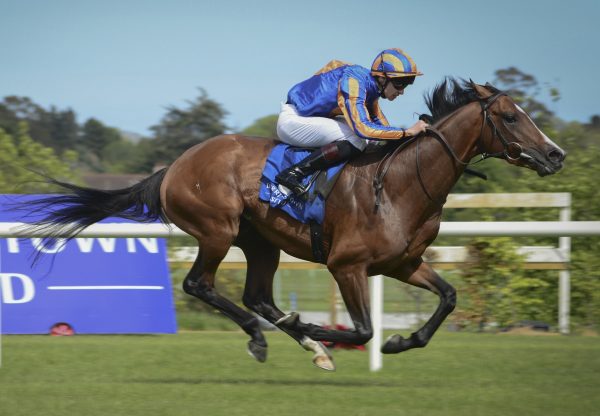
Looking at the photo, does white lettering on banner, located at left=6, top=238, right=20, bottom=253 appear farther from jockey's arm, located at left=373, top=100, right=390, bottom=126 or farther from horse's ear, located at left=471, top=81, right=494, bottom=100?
horse's ear, located at left=471, top=81, right=494, bottom=100

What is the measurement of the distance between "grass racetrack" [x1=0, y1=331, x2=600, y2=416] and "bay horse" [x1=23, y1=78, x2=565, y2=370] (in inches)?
12.0

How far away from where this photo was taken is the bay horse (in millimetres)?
5145

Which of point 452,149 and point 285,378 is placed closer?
point 452,149

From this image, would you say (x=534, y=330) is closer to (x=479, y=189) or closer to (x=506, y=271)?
(x=506, y=271)

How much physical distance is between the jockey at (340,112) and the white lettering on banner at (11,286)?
9.13 feet

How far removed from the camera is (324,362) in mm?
5387

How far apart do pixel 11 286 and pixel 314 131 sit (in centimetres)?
314

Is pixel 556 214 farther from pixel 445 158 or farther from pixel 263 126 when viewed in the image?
pixel 263 126

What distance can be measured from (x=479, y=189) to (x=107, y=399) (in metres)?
6.51

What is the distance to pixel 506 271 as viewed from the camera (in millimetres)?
7648

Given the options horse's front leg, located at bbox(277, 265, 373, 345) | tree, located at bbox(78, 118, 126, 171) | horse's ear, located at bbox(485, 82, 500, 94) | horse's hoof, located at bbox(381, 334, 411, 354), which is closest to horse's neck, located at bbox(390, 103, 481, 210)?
horse's ear, located at bbox(485, 82, 500, 94)

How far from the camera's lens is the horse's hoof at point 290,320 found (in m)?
5.47

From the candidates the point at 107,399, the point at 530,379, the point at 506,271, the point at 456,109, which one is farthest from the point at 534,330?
the point at 107,399

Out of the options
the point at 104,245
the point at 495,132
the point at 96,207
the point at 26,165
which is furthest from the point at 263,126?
the point at 495,132
